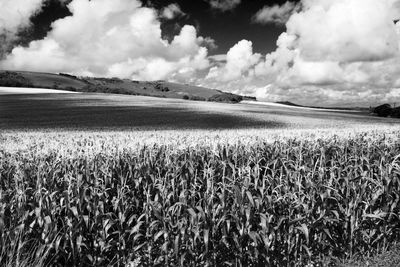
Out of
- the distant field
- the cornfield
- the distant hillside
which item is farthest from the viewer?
the distant hillside

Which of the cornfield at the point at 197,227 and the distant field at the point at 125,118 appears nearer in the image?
the cornfield at the point at 197,227

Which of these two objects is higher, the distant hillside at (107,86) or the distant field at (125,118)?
the distant hillside at (107,86)

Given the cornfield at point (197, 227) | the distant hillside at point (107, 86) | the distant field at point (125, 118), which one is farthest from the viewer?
the distant hillside at point (107, 86)

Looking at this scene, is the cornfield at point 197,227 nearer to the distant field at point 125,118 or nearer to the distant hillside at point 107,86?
the distant field at point 125,118

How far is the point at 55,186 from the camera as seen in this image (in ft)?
28.5

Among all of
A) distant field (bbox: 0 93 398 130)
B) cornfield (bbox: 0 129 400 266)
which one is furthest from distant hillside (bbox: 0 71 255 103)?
cornfield (bbox: 0 129 400 266)

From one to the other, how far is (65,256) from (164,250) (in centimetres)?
192

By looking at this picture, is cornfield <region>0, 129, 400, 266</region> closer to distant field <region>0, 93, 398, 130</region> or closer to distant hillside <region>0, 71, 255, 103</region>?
distant field <region>0, 93, 398, 130</region>

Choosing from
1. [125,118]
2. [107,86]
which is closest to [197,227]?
[125,118]

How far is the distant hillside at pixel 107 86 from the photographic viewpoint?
102250 mm

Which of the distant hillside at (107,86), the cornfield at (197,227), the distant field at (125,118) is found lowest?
the distant field at (125,118)

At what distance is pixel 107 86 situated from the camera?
119 m

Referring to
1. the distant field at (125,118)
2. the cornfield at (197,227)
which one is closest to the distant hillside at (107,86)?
the distant field at (125,118)

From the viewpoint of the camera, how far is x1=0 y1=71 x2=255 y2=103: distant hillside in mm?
102250
